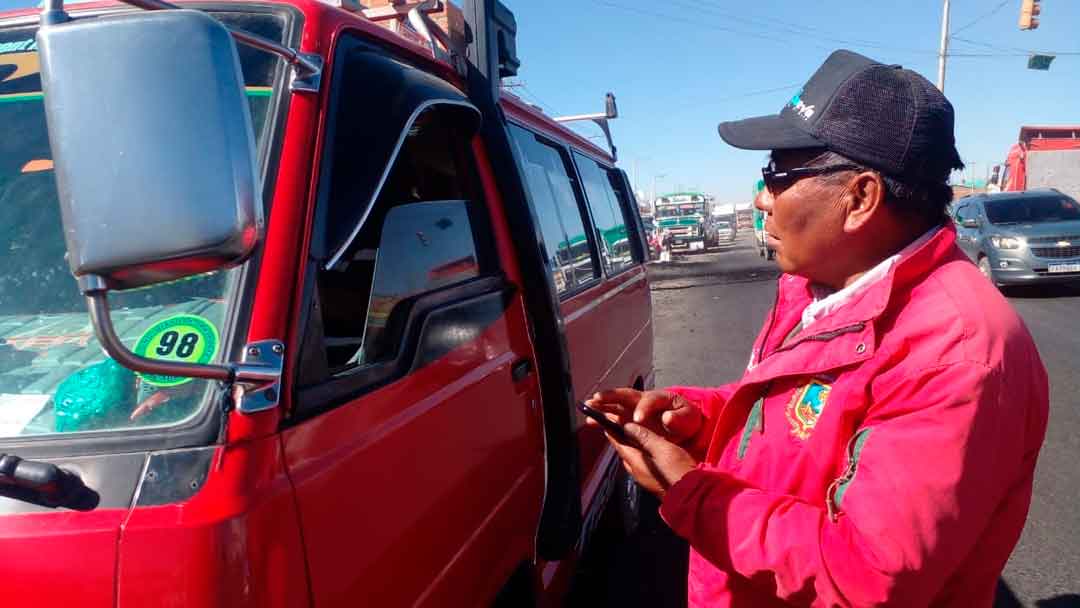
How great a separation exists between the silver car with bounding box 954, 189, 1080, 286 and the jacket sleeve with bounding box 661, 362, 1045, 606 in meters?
11.9

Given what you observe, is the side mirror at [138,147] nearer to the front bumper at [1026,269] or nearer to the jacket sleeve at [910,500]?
the jacket sleeve at [910,500]

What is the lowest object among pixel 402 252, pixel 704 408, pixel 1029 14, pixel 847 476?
pixel 704 408

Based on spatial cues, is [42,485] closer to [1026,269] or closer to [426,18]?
[426,18]

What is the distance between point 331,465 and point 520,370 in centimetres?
97

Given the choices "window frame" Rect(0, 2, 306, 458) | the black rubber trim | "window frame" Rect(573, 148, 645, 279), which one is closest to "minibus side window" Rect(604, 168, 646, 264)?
"window frame" Rect(573, 148, 645, 279)

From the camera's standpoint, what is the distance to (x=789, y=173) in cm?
153

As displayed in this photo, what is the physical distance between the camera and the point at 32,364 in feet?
4.24

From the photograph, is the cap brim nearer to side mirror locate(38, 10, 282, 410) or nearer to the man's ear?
the man's ear

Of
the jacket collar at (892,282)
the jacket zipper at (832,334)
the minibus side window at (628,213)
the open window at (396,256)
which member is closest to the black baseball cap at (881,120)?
the jacket collar at (892,282)

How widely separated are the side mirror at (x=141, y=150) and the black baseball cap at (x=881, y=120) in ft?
3.51

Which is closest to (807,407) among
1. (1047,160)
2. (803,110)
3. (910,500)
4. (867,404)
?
(867,404)

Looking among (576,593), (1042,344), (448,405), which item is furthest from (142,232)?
(1042,344)

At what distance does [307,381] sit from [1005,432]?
118 cm

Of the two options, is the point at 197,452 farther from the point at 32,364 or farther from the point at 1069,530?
the point at 1069,530
